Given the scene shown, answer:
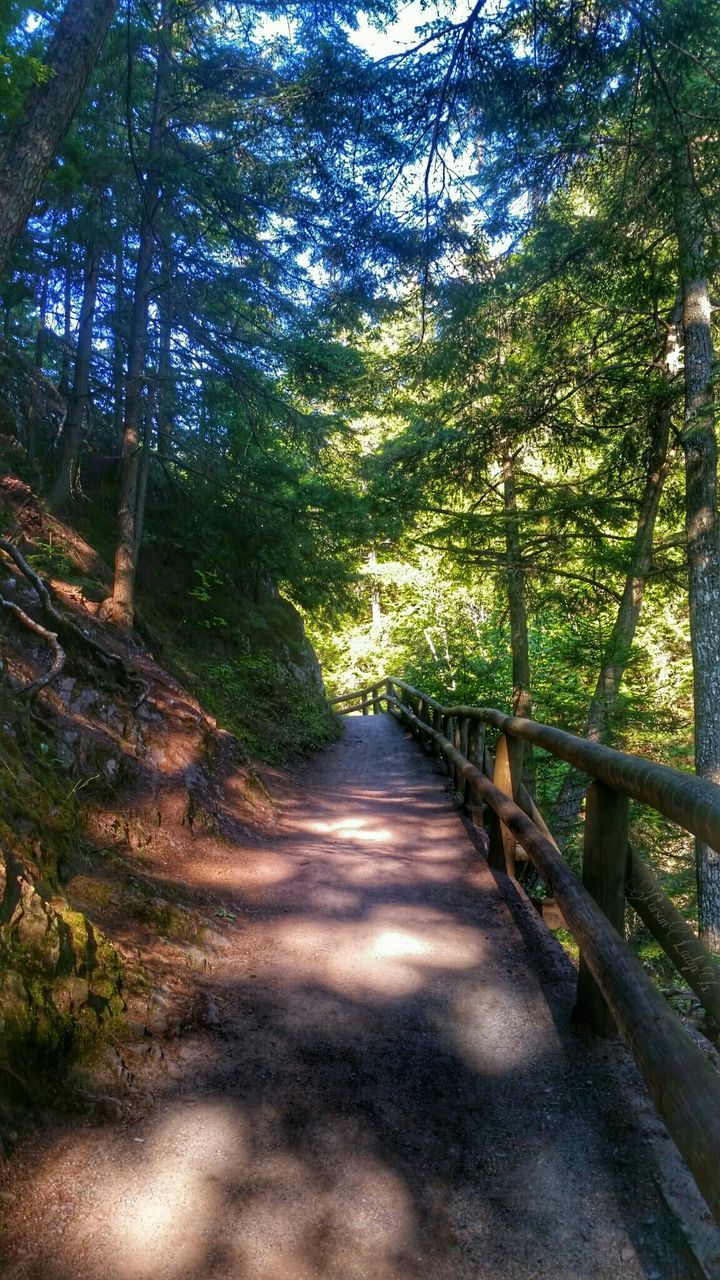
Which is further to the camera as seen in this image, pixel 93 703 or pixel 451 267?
pixel 451 267

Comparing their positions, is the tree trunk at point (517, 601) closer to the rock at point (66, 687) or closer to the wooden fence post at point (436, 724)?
the wooden fence post at point (436, 724)

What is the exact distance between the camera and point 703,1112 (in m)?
1.58

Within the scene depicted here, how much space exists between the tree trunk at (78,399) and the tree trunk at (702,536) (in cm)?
744

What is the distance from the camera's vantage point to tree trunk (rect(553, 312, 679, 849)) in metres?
8.83

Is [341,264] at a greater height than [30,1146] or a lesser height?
greater

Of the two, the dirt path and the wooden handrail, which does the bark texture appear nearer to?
the dirt path

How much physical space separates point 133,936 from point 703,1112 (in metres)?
2.67

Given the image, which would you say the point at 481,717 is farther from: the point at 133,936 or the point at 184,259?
the point at 184,259

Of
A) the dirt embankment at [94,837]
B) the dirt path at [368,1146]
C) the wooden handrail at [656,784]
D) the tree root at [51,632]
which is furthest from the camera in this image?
the tree root at [51,632]

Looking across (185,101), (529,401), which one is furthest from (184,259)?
(529,401)

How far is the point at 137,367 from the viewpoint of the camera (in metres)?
7.97

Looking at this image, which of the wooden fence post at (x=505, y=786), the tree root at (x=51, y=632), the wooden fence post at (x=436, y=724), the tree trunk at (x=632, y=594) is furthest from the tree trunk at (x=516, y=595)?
the tree root at (x=51, y=632)

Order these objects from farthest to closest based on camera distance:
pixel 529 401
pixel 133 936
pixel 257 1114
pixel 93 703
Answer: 1. pixel 529 401
2. pixel 93 703
3. pixel 133 936
4. pixel 257 1114

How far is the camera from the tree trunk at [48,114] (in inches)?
175
